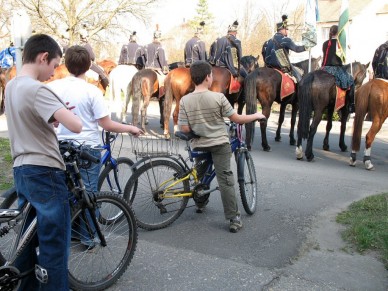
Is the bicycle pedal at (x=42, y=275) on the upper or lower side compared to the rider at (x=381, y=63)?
lower

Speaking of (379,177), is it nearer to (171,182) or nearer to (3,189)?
(171,182)

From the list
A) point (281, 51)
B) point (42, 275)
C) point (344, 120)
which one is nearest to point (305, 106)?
point (344, 120)

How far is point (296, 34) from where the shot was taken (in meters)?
33.1

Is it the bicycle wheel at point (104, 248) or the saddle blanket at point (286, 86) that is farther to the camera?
the saddle blanket at point (286, 86)

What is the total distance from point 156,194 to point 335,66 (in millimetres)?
6414

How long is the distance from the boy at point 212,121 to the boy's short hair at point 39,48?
2.10 m

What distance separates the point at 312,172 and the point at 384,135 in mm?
6431

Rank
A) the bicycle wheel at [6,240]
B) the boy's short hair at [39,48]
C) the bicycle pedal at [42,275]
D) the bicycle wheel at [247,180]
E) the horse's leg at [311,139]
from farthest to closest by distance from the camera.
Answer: the horse's leg at [311,139] < the bicycle wheel at [247,180] < the bicycle wheel at [6,240] < the bicycle pedal at [42,275] < the boy's short hair at [39,48]

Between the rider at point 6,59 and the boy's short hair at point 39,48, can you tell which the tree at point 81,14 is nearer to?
the rider at point 6,59

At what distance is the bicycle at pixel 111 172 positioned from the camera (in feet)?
16.1

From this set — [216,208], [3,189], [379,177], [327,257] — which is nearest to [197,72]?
[216,208]

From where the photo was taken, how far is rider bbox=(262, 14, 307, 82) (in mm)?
10734

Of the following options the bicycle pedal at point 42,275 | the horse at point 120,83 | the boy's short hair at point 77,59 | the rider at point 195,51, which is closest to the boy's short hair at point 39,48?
the boy's short hair at point 77,59

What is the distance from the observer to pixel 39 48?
2893 millimetres
